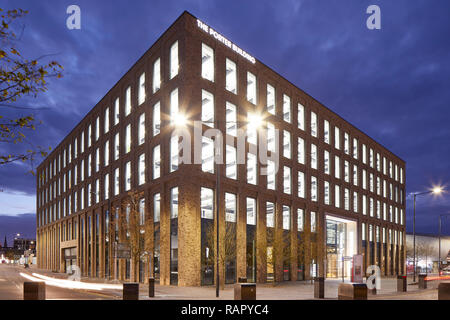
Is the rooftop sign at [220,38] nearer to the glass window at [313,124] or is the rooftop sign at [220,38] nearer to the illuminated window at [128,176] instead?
the glass window at [313,124]

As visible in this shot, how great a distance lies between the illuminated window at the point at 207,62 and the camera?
38.6 metres

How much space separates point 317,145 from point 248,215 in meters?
17.8

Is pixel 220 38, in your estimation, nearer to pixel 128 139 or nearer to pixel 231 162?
pixel 231 162

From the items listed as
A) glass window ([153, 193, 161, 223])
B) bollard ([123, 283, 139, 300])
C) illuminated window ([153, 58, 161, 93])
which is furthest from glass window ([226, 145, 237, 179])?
bollard ([123, 283, 139, 300])

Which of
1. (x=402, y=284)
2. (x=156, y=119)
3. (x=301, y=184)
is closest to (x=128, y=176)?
(x=156, y=119)

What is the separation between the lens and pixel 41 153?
9.64 m

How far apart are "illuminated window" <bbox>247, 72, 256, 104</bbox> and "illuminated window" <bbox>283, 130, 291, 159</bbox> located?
6.60 m

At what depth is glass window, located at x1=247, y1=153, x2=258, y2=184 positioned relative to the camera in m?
42.4

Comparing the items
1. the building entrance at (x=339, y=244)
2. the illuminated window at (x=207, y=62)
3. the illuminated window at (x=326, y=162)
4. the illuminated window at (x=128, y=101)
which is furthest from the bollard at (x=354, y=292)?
the illuminated window at (x=326, y=162)

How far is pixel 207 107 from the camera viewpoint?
3850 centimetres
